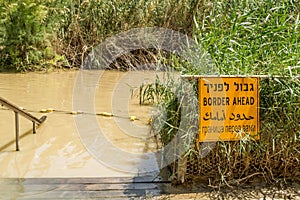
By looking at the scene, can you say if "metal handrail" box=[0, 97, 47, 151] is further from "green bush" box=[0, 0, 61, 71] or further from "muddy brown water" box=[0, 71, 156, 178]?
"green bush" box=[0, 0, 61, 71]

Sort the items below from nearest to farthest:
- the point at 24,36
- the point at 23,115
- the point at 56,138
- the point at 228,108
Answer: the point at 228,108 < the point at 23,115 < the point at 56,138 < the point at 24,36

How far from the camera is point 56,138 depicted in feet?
14.3

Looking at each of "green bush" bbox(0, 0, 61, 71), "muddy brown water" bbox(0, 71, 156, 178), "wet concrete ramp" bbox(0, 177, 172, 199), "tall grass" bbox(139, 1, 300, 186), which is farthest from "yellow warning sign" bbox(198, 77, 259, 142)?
"green bush" bbox(0, 0, 61, 71)

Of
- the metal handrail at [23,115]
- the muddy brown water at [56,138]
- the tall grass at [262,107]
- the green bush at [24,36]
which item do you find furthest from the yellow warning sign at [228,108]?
the green bush at [24,36]

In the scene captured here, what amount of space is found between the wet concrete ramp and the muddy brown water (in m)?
0.25

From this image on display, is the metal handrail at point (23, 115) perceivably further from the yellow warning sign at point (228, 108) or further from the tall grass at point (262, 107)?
the yellow warning sign at point (228, 108)

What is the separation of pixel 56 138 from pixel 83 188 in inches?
60.9

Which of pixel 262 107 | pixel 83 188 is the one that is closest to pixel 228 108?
→ pixel 262 107

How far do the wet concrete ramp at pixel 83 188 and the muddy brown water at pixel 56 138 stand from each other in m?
0.25

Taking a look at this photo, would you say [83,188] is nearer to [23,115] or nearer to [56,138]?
[23,115]

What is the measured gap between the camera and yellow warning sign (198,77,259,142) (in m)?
2.75

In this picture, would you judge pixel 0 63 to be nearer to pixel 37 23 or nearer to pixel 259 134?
pixel 37 23

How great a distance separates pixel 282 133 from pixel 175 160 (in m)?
0.76

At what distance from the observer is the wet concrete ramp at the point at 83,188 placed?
9.18 ft
